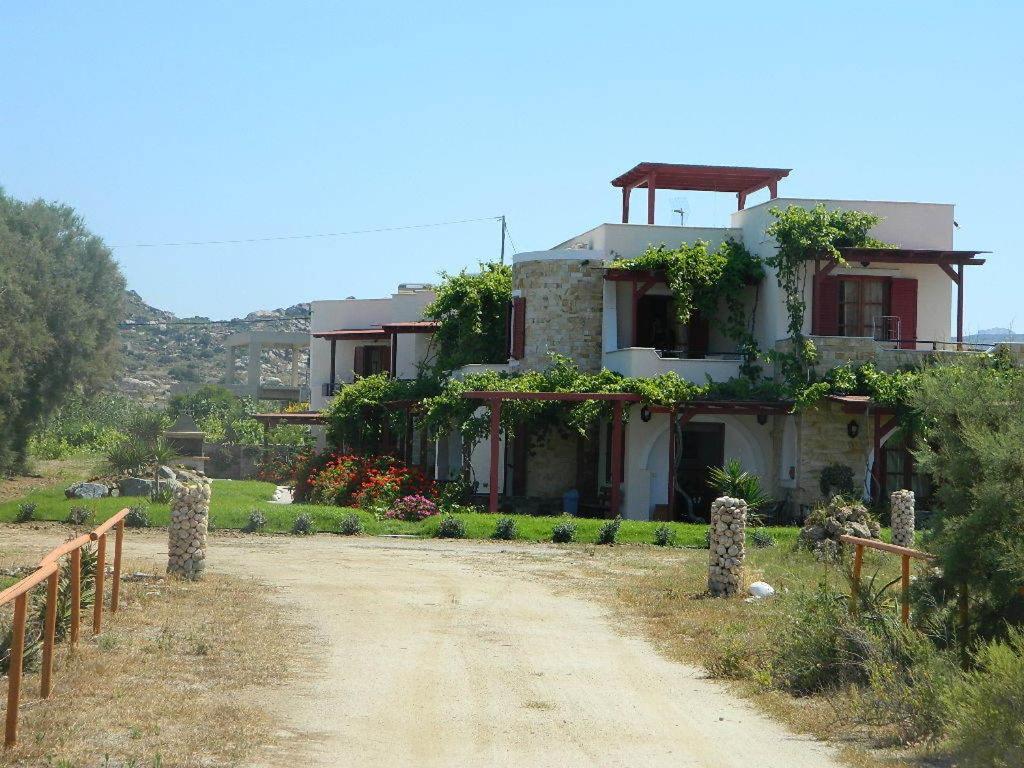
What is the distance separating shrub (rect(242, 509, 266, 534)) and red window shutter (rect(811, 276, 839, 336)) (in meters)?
13.7

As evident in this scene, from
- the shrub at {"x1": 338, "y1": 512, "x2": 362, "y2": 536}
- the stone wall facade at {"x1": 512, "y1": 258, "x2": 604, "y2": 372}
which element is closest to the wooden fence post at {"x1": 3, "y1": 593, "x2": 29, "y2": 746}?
the shrub at {"x1": 338, "y1": 512, "x2": 362, "y2": 536}

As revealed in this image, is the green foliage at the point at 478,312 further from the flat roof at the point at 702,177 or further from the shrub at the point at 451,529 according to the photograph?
the shrub at the point at 451,529

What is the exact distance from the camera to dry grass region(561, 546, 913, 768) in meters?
10.0

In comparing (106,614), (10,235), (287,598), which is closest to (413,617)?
(287,598)

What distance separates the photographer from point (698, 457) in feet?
107

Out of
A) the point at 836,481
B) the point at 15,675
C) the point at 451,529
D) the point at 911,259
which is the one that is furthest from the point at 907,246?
the point at 15,675

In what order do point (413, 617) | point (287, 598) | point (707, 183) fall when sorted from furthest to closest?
1. point (707, 183)
2. point (287, 598)
3. point (413, 617)

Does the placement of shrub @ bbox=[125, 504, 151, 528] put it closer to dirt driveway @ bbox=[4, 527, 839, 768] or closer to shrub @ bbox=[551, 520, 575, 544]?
shrub @ bbox=[551, 520, 575, 544]

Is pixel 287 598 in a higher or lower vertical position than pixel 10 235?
lower

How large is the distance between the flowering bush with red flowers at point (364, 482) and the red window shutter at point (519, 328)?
4.12m

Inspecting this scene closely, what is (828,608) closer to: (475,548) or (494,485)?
(475,548)

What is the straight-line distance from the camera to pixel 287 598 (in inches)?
667

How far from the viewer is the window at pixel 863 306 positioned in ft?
106

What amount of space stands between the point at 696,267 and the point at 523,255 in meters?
4.78
